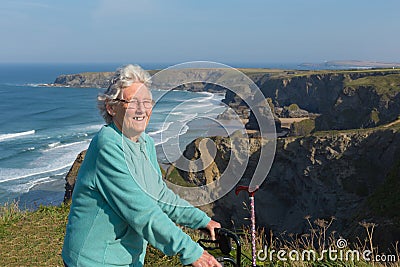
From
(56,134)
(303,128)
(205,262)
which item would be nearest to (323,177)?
(303,128)

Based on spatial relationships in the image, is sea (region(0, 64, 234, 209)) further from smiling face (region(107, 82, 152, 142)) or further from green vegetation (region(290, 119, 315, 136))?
green vegetation (region(290, 119, 315, 136))

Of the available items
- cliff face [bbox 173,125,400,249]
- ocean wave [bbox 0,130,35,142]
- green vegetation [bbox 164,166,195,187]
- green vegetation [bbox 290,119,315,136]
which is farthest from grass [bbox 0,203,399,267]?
green vegetation [bbox 290,119,315,136]

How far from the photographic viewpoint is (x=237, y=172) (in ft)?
8.19

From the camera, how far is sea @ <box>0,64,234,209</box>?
102 inches

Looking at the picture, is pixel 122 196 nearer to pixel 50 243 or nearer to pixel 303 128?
pixel 50 243

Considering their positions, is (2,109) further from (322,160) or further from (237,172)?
(237,172)

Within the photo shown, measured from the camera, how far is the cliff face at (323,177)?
25.6 metres

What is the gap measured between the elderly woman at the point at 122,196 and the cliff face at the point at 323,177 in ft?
75.7

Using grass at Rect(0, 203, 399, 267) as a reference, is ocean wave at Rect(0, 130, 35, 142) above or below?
below

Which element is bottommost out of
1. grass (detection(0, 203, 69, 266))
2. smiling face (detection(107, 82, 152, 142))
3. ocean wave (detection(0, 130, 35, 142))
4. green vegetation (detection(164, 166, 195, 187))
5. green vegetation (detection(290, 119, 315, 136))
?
ocean wave (detection(0, 130, 35, 142))

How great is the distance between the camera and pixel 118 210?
6.57 ft

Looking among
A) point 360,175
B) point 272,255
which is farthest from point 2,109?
point 272,255

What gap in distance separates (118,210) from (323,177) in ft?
86.1

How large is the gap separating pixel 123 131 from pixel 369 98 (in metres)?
47.0
